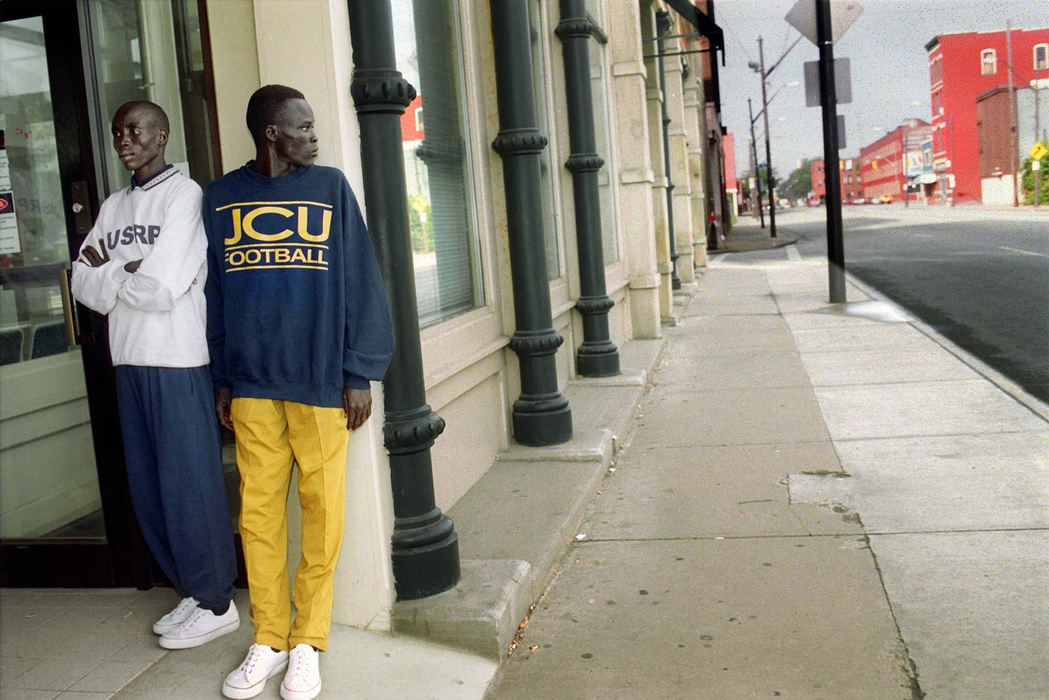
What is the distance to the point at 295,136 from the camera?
124 inches

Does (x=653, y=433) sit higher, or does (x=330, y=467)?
(x=330, y=467)

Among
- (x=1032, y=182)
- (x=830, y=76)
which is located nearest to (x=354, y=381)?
(x=830, y=76)

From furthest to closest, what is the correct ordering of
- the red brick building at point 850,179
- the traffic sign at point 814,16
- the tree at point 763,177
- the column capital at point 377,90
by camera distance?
the red brick building at point 850,179 < the tree at point 763,177 < the traffic sign at point 814,16 < the column capital at point 377,90

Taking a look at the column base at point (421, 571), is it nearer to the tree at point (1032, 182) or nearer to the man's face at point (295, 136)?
the man's face at point (295, 136)

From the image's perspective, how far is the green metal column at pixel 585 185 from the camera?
7789 millimetres

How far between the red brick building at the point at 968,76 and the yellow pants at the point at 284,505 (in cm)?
1571

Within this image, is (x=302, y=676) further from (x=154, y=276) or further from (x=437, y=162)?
(x=437, y=162)

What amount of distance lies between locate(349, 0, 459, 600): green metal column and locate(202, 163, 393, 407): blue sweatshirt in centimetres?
33

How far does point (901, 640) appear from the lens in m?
3.50

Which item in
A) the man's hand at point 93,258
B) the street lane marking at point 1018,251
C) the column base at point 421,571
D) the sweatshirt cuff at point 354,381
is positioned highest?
the man's hand at point 93,258

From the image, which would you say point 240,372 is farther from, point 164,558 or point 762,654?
point 762,654

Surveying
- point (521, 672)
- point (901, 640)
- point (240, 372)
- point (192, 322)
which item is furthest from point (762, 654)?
point (192, 322)

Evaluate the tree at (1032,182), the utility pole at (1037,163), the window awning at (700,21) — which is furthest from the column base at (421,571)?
the tree at (1032,182)

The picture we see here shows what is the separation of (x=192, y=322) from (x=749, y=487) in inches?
130
